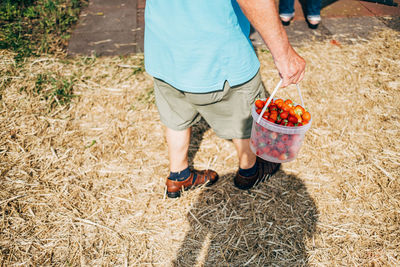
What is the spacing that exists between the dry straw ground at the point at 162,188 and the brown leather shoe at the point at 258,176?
68 mm

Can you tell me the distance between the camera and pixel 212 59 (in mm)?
1566

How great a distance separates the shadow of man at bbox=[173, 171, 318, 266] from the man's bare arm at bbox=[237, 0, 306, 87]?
123cm

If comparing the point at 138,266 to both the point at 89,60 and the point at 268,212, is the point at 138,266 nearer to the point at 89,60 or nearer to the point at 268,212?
the point at 268,212

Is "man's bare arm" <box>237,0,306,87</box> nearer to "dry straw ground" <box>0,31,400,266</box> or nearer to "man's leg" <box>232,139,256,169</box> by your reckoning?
"man's leg" <box>232,139,256,169</box>

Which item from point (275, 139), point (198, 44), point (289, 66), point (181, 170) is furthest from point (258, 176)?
point (198, 44)

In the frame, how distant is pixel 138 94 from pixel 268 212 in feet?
6.44

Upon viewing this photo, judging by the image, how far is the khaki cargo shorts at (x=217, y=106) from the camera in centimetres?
177

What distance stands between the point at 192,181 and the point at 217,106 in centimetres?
93

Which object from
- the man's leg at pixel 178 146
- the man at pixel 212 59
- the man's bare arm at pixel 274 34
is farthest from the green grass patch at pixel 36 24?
the man's bare arm at pixel 274 34

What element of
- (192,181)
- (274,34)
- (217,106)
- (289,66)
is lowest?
(192,181)

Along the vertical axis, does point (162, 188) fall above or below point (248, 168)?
below

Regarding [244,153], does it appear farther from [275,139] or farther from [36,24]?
[36,24]

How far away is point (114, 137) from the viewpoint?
304cm

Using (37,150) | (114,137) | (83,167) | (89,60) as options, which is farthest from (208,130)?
(89,60)
